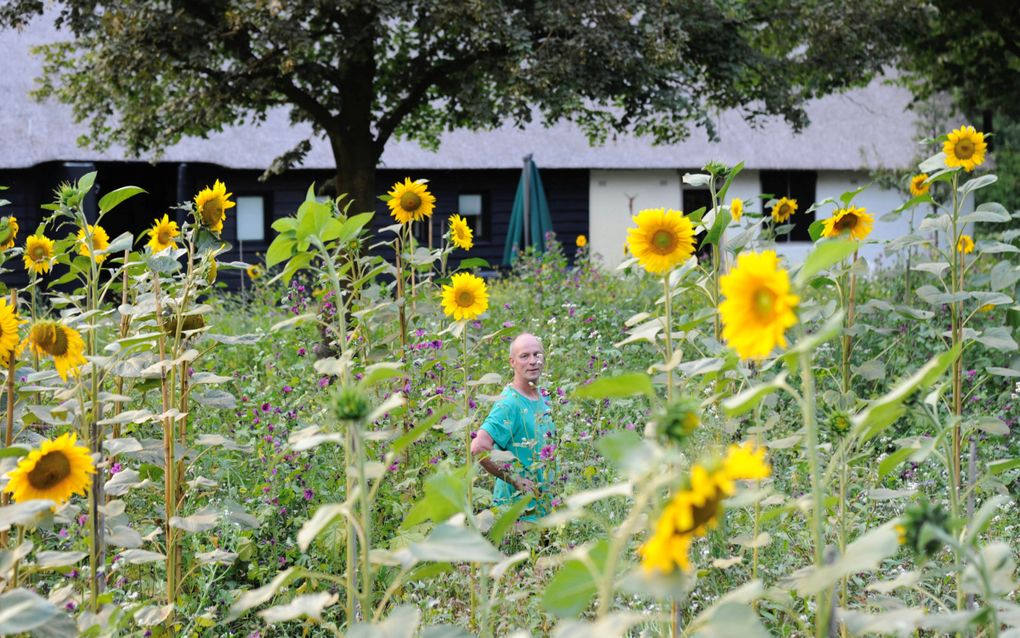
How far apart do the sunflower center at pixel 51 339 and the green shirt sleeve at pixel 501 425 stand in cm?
139

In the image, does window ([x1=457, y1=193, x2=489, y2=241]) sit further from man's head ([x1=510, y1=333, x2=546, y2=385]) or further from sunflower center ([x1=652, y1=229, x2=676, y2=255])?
sunflower center ([x1=652, y1=229, x2=676, y2=255])

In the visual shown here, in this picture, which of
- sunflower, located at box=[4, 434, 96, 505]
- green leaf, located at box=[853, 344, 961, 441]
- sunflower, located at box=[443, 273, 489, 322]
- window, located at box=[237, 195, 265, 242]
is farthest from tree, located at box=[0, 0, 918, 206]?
green leaf, located at box=[853, 344, 961, 441]

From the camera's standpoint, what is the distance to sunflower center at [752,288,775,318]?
1.09 meters

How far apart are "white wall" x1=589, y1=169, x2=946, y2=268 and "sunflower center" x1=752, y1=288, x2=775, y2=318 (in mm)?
14748

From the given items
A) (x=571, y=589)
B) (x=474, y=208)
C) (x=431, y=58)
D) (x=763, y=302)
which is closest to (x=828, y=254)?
(x=763, y=302)

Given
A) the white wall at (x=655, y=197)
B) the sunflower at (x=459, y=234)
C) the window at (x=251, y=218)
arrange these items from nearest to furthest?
1. the sunflower at (x=459, y=234)
2. the window at (x=251, y=218)
3. the white wall at (x=655, y=197)

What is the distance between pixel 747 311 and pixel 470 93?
23.9ft

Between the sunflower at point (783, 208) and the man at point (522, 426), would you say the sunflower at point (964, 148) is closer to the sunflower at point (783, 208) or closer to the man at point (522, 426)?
the man at point (522, 426)

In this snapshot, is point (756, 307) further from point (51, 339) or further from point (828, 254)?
point (51, 339)

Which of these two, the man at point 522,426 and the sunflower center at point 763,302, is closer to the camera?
the sunflower center at point 763,302

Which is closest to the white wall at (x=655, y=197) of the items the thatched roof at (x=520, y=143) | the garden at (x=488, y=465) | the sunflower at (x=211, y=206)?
the thatched roof at (x=520, y=143)

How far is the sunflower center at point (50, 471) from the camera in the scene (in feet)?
5.54

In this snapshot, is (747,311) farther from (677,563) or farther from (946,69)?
(946,69)

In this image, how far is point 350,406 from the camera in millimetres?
1162
